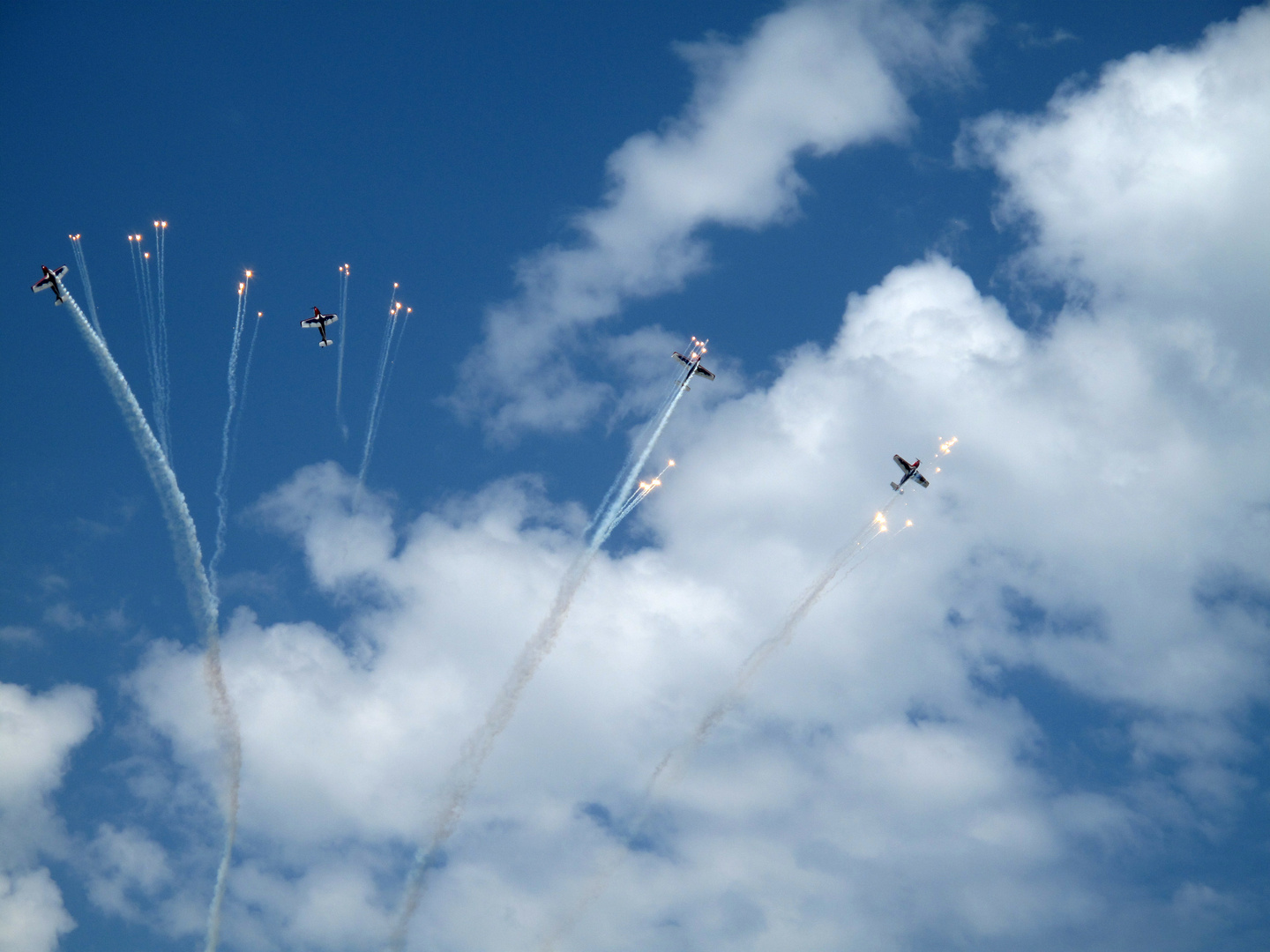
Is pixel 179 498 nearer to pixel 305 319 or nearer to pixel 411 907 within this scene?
pixel 305 319

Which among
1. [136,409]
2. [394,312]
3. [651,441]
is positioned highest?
[394,312]

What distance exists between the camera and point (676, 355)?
11488 cm

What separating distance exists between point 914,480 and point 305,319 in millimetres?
89127

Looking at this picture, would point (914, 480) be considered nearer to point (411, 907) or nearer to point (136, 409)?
point (411, 907)

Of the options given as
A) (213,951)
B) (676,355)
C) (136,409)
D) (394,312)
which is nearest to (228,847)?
(213,951)

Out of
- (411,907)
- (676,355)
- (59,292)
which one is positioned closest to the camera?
(411,907)

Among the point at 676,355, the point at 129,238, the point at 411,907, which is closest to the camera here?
the point at 129,238

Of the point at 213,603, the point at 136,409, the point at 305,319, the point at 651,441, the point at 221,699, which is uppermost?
the point at 305,319

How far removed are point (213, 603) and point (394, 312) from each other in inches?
1589

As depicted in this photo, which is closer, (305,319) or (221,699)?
(221,699)

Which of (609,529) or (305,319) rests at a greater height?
(305,319)

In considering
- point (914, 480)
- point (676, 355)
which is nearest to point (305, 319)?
point (676, 355)

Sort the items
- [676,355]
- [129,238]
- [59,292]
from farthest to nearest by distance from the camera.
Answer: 1. [676,355]
2. [59,292]
3. [129,238]

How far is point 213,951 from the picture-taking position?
9169cm
